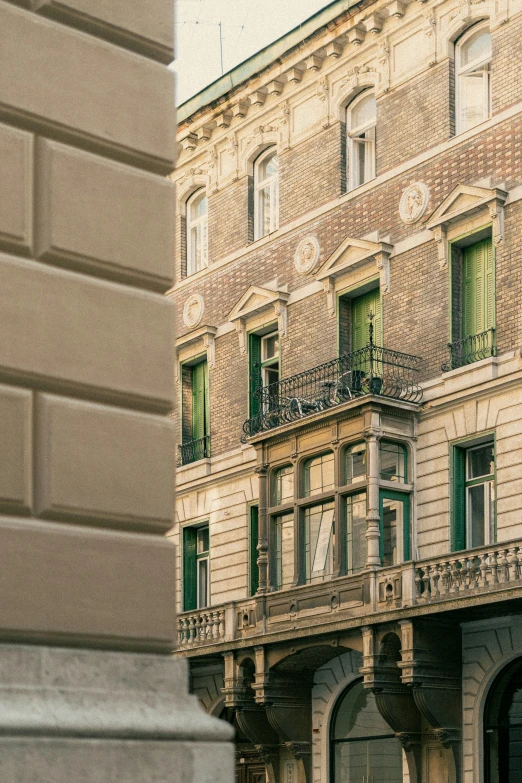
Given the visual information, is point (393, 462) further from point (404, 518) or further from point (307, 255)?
point (307, 255)

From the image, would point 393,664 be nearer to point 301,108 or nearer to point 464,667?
point 464,667

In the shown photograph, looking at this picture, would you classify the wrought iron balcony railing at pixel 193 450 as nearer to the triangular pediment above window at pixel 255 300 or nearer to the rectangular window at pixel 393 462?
the triangular pediment above window at pixel 255 300

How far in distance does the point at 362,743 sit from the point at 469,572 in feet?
17.4

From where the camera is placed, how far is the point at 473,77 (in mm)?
26281

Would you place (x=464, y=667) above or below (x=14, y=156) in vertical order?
below

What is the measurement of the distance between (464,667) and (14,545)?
19.6 meters

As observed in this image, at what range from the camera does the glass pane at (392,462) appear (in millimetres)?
25969

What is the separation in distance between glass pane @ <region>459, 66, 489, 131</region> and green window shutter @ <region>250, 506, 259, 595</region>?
9037 millimetres

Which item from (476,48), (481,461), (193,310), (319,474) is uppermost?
(476,48)

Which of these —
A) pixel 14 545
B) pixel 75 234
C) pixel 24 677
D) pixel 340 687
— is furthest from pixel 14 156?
pixel 340 687

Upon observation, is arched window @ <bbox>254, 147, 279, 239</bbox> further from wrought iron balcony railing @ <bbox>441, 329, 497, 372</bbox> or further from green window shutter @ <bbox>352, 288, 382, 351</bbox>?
wrought iron balcony railing @ <bbox>441, 329, 497, 372</bbox>

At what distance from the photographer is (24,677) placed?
20.4 feet

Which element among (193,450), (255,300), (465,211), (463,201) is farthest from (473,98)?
(193,450)

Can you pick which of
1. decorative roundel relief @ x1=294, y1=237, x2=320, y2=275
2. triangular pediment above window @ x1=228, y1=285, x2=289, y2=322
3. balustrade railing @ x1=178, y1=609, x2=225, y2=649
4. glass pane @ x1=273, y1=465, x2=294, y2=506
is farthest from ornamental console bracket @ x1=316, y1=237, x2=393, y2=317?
A: balustrade railing @ x1=178, y1=609, x2=225, y2=649
